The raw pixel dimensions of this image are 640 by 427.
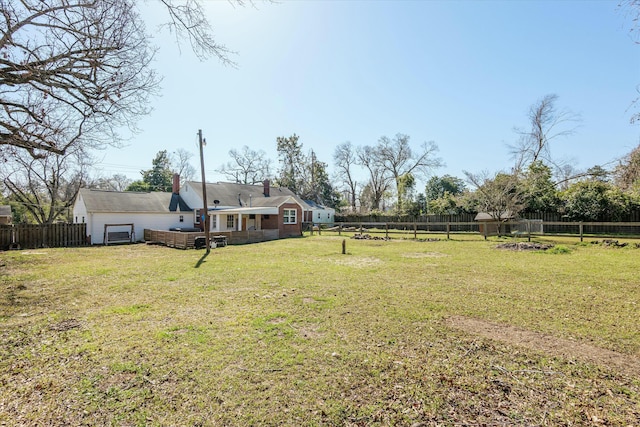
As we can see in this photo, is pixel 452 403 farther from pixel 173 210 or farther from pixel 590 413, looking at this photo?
pixel 173 210

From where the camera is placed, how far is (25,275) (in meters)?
9.03

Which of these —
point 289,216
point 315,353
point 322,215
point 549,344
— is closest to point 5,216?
point 289,216

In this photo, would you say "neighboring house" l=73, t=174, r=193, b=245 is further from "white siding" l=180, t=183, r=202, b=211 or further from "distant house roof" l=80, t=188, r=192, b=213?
"white siding" l=180, t=183, r=202, b=211

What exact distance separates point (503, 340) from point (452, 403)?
76.2 inches

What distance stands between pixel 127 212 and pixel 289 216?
485 inches

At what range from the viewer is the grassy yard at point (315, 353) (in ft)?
9.02

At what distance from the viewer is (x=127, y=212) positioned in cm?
2289

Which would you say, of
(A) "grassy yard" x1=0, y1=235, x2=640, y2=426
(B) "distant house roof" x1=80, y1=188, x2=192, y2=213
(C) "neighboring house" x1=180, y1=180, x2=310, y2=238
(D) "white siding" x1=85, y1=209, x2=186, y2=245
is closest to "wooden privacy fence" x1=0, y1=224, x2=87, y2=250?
(D) "white siding" x1=85, y1=209, x2=186, y2=245

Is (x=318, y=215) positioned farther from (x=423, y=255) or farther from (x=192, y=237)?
(x=423, y=255)

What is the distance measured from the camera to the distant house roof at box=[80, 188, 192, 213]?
870 inches

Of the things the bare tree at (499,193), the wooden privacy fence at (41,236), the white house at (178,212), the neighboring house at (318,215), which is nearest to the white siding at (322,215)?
the neighboring house at (318,215)

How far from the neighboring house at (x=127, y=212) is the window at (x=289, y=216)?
29.3 ft

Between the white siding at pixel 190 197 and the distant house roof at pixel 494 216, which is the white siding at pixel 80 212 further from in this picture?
the distant house roof at pixel 494 216

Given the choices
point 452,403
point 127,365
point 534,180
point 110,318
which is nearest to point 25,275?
point 110,318
